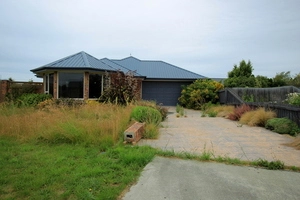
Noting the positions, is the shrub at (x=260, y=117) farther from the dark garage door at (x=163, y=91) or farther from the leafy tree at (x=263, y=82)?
the dark garage door at (x=163, y=91)

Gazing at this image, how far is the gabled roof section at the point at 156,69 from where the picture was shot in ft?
63.4

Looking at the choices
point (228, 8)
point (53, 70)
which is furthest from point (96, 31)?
point (228, 8)

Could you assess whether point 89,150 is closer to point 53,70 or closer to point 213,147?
point 213,147

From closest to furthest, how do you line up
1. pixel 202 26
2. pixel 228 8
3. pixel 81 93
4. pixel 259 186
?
pixel 259 186 → pixel 228 8 → pixel 202 26 → pixel 81 93

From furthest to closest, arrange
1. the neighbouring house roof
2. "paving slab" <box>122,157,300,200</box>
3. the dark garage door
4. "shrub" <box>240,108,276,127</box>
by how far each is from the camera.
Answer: the dark garage door → the neighbouring house roof → "shrub" <box>240,108,276,127</box> → "paving slab" <box>122,157,300,200</box>

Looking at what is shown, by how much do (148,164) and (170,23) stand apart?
1126 centimetres

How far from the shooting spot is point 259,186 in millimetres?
2895

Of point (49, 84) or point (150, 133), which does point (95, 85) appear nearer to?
point (49, 84)

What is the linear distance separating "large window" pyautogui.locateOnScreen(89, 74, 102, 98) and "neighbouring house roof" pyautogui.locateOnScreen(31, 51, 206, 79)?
2.50ft

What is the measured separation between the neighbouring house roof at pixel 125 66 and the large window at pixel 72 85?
2.50ft

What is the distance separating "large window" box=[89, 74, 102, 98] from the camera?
543 inches

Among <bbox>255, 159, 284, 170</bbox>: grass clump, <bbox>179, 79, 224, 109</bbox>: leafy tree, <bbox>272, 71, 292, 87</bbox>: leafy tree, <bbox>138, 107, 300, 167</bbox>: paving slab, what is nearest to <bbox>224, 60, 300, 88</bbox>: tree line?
<bbox>272, 71, 292, 87</bbox>: leafy tree

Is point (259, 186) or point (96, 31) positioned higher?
point (96, 31)

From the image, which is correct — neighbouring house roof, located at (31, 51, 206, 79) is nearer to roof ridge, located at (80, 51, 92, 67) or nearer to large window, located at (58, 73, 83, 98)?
roof ridge, located at (80, 51, 92, 67)
